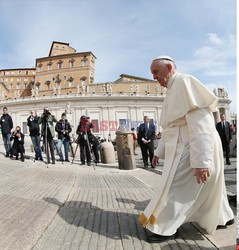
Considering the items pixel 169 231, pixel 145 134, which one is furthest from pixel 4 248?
pixel 145 134

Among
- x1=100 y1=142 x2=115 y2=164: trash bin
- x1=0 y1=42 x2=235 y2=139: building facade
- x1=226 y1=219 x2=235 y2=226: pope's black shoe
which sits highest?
x1=0 y1=42 x2=235 y2=139: building facade

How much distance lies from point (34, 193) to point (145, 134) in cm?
585

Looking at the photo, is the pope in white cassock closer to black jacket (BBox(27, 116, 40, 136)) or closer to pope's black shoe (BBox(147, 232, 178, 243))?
pope's black shoe (BBox(147, 232, 178, 243))

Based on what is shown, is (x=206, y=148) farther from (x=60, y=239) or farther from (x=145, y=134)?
(x=145, y=134)

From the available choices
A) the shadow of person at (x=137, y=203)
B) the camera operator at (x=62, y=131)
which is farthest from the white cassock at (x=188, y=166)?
the camera operator at (x=62, y=131)

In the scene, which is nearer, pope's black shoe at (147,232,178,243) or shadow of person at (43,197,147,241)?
pope's black shoe at (147,232,178,243)

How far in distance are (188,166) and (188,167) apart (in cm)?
1

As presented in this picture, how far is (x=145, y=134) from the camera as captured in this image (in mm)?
9727

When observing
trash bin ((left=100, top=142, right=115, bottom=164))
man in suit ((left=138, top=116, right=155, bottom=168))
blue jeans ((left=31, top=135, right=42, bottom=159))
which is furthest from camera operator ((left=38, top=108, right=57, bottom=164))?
man in suit ((left=138, top=116, right=155, bottom=168))

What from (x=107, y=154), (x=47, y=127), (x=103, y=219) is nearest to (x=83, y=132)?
(x=47, y=127)

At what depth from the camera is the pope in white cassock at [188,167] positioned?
248 cm

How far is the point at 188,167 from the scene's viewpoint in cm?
258

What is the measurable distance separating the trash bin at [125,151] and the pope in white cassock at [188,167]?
6.61m

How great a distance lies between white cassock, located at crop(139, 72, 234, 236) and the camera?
249cm
